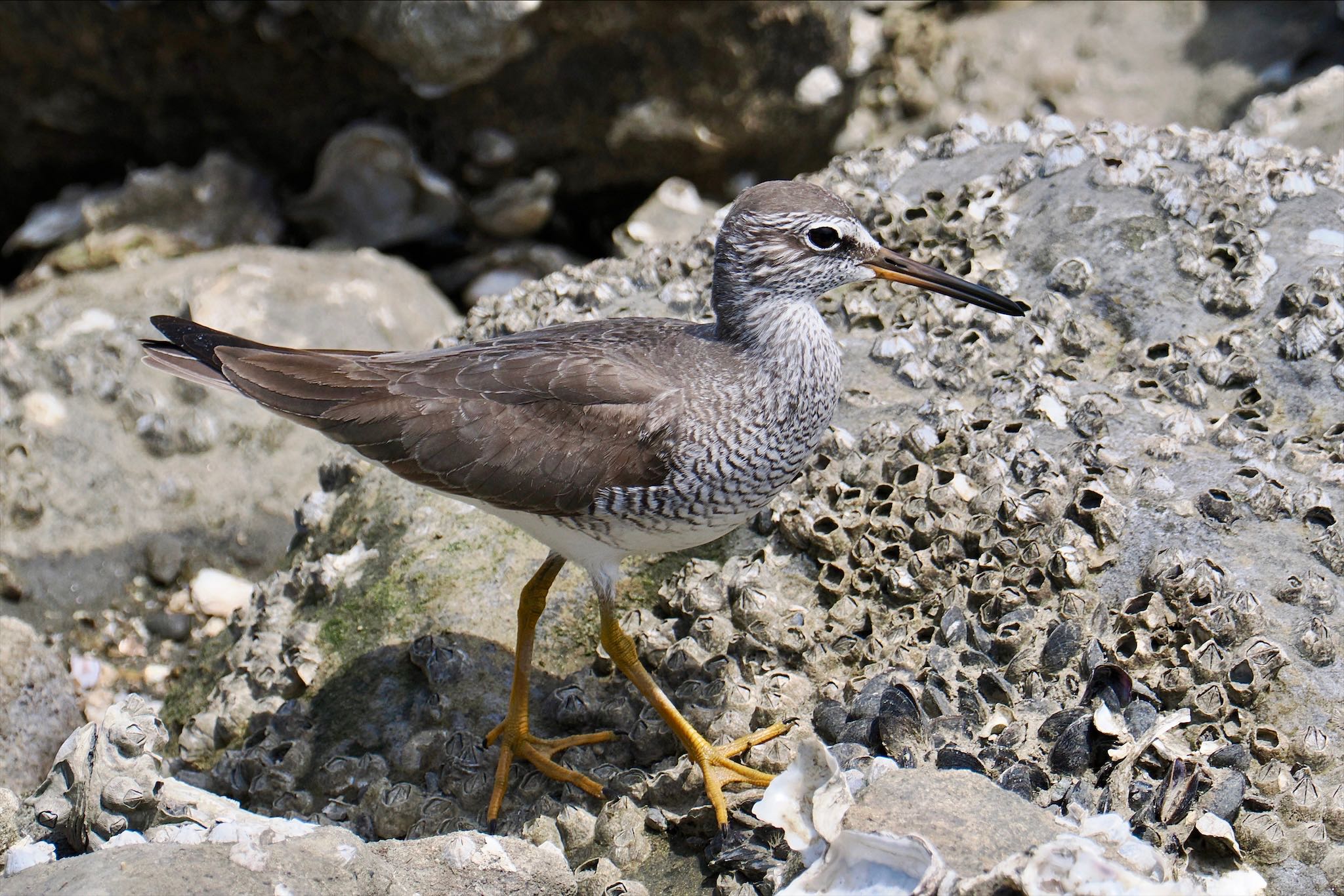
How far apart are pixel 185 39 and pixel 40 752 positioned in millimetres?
5428

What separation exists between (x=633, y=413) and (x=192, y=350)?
2.13 metres

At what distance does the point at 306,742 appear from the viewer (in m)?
5.31

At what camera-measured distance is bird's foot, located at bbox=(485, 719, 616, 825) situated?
498 cm

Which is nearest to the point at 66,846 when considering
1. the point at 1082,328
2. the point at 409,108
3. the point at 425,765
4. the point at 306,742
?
the point at 306,742

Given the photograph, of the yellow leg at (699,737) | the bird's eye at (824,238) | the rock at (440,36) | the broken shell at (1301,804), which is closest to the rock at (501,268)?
the rock at (440,36)

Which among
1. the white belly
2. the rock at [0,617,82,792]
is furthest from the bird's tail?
the rock at [0,617,82,792]

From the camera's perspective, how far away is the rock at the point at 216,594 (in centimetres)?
704

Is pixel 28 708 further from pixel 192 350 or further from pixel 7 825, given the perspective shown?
pixel 192 350

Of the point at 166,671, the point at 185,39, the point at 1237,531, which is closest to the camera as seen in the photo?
the point at 1237,531

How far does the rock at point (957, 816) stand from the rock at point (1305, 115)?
5630 millimetres

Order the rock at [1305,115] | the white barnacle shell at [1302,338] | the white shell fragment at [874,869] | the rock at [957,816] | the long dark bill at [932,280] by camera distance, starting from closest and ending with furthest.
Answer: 1. the white shell fragment at [874,869]
2. the rock at [957,816]
3. the long dark bill at [932,280]
4. the white barnacle shell at [1302,338]
5. the rock at [1305,115]

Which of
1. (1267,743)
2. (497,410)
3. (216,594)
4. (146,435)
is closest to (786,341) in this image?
(497,410)

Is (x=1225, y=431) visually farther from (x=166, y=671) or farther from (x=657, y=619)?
(x=166, y=671)

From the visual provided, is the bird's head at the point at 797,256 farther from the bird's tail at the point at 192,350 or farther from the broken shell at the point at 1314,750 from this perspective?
the bird's tail at the point at 192,350
